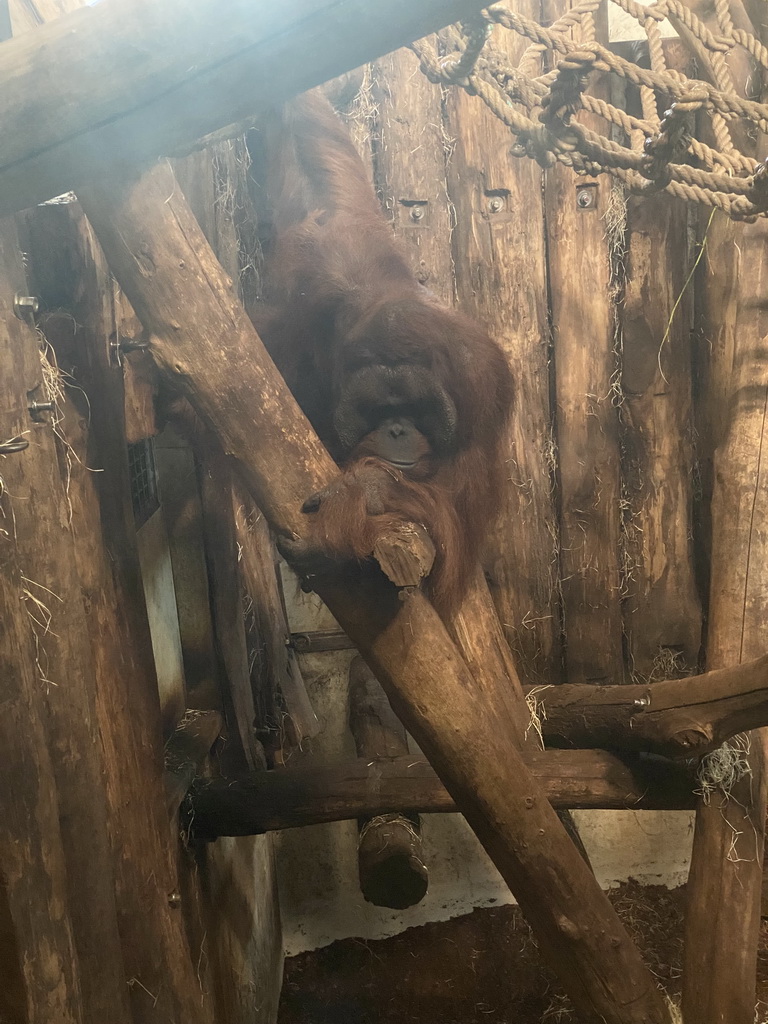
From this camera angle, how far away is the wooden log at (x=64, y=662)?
125 cm

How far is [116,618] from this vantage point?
1618 millimetres

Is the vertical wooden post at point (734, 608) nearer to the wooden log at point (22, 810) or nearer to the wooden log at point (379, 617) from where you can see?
the wooden log at point (379, 617)

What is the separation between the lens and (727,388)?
91.0 inches

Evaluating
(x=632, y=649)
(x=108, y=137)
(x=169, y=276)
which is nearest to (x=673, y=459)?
(x=632, y=649)

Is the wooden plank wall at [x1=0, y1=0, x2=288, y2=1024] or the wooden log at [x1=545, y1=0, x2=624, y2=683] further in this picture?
the wooden log at [x1=545, y1=0, x2=624, y2=683]

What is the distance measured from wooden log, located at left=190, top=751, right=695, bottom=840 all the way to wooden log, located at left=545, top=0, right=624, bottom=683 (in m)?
0.75

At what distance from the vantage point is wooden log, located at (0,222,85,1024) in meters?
1.18

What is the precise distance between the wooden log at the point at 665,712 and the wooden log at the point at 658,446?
0.62m

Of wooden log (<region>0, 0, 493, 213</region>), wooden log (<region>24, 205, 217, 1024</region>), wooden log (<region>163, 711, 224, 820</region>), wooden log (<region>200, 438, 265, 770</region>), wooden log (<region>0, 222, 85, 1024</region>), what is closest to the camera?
wooden log (<region>0, 0, 493, 213</region>)

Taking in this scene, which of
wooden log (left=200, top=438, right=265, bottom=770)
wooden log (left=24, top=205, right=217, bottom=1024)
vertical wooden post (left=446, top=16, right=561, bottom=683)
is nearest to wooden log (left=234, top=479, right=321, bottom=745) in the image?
wooden log (left=200, top=438, right=265, bottom=770)

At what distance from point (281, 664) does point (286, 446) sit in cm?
146

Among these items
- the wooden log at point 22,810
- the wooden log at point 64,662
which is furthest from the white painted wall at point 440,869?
the wooden log at point 22,810

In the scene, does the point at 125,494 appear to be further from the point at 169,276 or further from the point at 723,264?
the point at 723,264

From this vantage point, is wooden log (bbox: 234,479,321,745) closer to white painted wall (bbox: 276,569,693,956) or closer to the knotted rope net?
white painted wall (bbox: 276,569,693,956)
